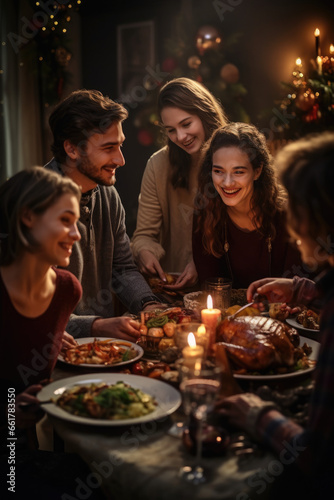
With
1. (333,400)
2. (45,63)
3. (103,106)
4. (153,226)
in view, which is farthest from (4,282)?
(45,63)

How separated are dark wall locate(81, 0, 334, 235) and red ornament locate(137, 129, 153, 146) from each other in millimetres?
70

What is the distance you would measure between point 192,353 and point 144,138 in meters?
5.48

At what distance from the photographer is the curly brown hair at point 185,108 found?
3520mm

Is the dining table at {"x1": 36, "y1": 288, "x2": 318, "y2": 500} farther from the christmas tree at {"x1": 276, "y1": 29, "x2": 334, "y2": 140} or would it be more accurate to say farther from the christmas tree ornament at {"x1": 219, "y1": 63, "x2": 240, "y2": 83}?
the christmas tree ornament at {"x1": 219, "y1": 63, "x2": 240, "y2": 83}

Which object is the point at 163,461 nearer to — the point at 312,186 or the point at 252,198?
the point at 312,186

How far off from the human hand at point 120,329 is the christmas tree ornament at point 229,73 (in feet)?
14.1

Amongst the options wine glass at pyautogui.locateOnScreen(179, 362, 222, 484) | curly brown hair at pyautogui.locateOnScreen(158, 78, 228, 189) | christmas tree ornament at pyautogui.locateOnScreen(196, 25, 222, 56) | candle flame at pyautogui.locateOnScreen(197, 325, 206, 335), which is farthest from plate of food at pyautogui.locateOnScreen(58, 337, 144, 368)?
christmas tree ornament at pyautogui.locateOnScreen(196, 25, 222, 56)

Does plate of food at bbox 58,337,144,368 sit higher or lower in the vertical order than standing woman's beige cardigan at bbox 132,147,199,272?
lower

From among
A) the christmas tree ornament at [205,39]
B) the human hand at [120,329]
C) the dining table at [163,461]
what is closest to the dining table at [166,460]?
the dining table at [163,461]

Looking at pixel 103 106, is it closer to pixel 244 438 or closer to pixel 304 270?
pixel 304 270

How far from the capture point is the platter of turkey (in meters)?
1.78

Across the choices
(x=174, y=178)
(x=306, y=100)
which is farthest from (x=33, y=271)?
(x=306, y=100)

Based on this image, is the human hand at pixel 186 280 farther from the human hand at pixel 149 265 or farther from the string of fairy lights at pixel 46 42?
the string of fairy lights at pixel 46 42

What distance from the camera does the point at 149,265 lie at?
3.29 meters
